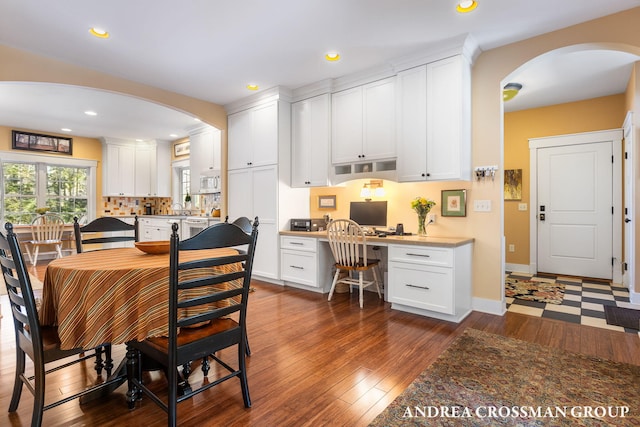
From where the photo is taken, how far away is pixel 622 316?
3.21m

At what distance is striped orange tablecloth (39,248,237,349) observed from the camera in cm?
149

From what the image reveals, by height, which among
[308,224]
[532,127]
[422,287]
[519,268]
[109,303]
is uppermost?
[532,127]

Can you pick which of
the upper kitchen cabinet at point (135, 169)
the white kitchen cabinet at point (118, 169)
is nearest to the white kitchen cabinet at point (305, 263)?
the upper kitchen cabinet at point (135, 169)

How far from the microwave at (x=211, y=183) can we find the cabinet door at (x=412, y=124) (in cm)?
300

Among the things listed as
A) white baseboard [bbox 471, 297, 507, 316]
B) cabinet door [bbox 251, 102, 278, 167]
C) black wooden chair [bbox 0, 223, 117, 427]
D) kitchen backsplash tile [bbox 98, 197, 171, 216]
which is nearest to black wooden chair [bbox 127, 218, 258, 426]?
black wooden chair [bbox 0, 223, 117, 427]

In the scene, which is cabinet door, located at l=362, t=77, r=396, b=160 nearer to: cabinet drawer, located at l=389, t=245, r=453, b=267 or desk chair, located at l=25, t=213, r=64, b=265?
cabinet drawer, located at l=389, t=245, r=453, b=267

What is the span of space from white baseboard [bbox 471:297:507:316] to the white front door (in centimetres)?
255

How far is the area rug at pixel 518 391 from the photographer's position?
166 cm

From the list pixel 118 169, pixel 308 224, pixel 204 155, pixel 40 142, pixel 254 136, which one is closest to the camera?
pixel 308 224

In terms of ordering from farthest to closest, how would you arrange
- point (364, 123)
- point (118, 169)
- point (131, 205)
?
1. point (131, 205)
2. point (118, 169)
3. point (364, 123)

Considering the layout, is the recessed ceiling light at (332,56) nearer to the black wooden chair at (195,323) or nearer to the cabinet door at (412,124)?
the cabinet door at (412,124)

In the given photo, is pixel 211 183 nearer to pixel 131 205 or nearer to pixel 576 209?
pixel 131 205

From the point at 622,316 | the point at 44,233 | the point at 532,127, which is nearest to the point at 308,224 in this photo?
the point at 622,316

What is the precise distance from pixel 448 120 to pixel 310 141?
1815 mm
